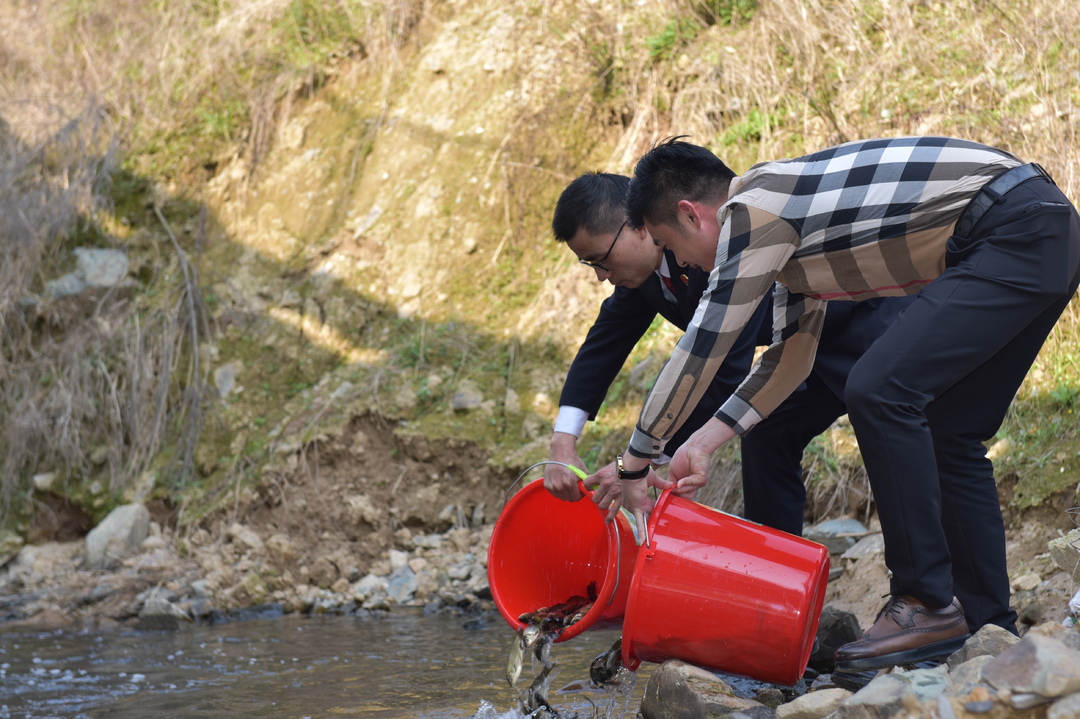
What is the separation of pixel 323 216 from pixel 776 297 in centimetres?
489

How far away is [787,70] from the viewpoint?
17.9ft

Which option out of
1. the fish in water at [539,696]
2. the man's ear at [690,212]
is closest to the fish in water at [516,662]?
the fish in water at [539,696]

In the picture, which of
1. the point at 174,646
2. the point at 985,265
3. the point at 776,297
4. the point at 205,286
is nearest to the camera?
the point at 985,265

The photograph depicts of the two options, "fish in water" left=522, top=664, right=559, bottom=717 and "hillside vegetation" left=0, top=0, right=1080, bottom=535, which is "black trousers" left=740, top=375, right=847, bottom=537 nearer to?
"fish in water" left=522, top=664, right=559, bottom=717

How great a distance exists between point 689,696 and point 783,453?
36.0 inches

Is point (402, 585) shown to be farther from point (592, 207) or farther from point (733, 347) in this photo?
point (592, 207)

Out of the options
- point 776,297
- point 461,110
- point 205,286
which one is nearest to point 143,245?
point 205,286

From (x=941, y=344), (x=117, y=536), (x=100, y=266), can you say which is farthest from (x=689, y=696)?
(x=100, y=266)

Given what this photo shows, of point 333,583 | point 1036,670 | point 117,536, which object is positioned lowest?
point 333,583

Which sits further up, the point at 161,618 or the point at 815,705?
the point at 815,705

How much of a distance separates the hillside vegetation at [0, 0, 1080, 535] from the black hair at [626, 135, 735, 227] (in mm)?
2127

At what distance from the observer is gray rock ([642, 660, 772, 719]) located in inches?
86.6

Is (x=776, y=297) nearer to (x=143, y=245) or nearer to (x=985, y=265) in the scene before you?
(x=985, y=265)

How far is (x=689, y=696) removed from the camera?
2246mm
